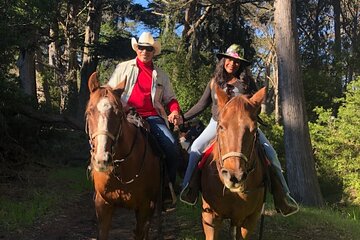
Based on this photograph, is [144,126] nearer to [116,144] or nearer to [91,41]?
[116,144]

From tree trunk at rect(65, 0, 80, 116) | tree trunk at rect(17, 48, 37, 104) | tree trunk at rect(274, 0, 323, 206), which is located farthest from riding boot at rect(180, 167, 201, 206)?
tree trunk at rect(65, 0, 80, 116)

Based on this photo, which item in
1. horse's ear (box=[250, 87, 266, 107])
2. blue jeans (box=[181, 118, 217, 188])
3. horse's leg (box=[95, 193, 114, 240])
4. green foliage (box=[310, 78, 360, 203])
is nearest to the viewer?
horse's ear (box=[250, 87, 266, 107])

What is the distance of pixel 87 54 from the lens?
23328 millimetres

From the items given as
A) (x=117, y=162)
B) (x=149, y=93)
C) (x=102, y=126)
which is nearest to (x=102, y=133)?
(x=102, y=126)

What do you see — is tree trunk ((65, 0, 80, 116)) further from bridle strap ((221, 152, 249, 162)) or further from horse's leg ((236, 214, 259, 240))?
bridle strap ((221, 152, 249, 162))

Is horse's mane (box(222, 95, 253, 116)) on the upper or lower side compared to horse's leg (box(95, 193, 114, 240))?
upper

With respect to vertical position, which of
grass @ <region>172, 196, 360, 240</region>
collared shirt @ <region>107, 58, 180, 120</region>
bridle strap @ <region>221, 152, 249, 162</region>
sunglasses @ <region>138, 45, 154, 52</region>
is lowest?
grass @ <region>172, 196, 360, 240</region>

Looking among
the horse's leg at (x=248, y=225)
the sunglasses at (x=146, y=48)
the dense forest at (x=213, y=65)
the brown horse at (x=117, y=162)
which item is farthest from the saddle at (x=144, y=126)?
the dense forest at (x=213, y=65)

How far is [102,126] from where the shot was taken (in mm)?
4266

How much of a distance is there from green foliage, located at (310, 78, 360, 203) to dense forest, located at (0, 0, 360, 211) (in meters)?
0.04

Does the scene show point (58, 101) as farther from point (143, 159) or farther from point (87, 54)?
point (143, 159)

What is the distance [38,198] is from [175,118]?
4.62 metres

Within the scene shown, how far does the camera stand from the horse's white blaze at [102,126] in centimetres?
413

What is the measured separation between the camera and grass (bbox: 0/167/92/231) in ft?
24.9
